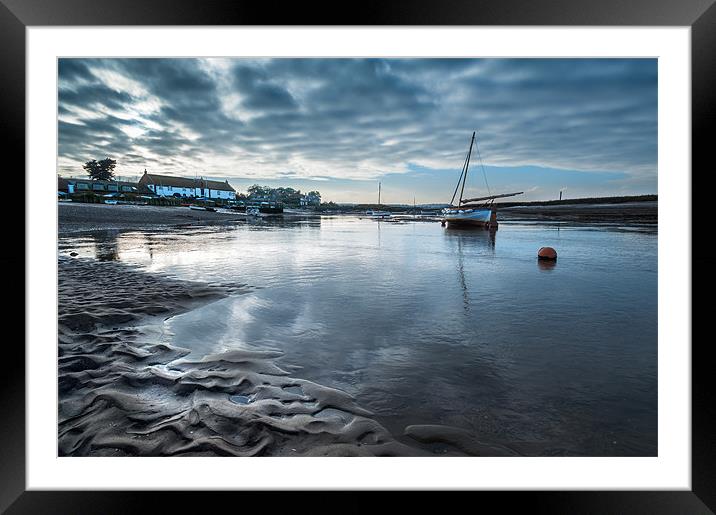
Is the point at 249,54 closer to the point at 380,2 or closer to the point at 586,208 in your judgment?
the point at 380,2

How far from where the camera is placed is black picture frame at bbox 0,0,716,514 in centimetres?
157

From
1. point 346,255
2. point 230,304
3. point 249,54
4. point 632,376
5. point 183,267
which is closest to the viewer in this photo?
point 249,54

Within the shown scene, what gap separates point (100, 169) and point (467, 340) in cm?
3876

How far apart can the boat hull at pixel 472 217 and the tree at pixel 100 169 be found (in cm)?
3046

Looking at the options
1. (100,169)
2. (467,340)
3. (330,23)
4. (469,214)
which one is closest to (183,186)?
(100,169)

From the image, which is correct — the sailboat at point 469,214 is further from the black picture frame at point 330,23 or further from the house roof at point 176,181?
the house roof at point 176,181

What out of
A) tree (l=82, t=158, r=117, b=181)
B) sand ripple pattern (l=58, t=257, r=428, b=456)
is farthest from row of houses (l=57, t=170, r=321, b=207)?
sand ripple pattern (l=58, t=257, r=428, b=456)

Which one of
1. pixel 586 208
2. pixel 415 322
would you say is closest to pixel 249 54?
pixel 415 322

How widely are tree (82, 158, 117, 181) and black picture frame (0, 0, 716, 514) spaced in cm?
3807

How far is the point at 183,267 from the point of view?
7.72 m

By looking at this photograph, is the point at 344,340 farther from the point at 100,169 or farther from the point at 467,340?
the point at 100,169

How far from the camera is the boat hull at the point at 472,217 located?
26.2 meters
